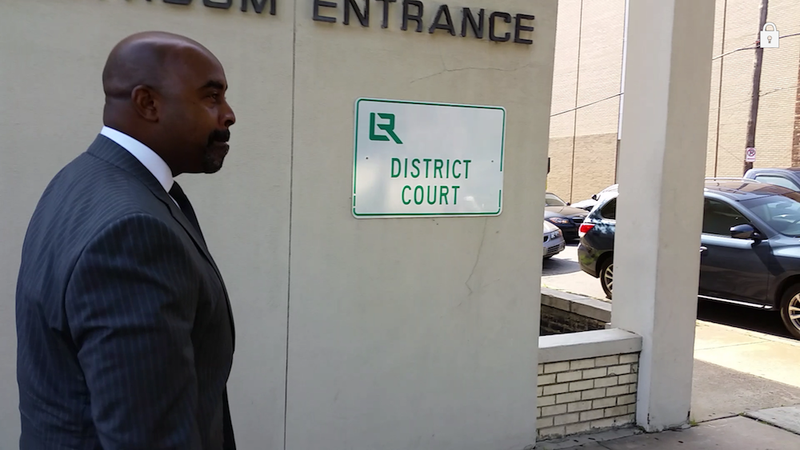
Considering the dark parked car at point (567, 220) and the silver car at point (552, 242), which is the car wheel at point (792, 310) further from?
the dark parked car at point (567, 220)

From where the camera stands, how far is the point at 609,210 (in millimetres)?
10328

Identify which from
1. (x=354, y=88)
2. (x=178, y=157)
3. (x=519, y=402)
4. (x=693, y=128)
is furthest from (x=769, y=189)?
(x=178, y=157)

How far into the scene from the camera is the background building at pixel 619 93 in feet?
72.2

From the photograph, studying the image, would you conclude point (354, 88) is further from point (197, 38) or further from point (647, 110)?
point (647, 110)

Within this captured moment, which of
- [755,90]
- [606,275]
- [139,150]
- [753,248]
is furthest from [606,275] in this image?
[755,90]

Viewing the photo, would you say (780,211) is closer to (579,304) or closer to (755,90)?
(579,304)

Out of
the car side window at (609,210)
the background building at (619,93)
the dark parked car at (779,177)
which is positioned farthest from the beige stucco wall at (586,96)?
the car side window at (609,210)

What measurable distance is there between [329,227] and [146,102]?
2333 millimetres

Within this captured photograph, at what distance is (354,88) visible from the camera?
3711 millimetres

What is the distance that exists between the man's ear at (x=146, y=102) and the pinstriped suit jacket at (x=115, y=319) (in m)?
0.09

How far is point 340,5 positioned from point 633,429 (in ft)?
11.4

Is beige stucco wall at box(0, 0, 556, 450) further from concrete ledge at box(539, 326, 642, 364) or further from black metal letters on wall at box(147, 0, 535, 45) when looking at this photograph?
concrete ledge at box(539, 326, 642, 364)

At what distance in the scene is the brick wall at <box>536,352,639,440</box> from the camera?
4512 mm

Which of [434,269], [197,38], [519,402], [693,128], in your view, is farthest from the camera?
[693,128]
